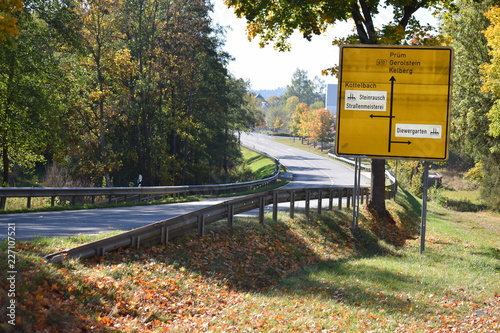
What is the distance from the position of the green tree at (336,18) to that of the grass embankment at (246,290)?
8.28m

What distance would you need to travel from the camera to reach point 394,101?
15.1 metres

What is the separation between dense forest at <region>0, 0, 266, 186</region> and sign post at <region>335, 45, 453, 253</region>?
14627 millimetres

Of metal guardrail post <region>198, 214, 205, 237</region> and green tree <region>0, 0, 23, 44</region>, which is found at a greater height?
green tree <region>0, 0, 23, 44</region>

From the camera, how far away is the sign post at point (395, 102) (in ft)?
48.9

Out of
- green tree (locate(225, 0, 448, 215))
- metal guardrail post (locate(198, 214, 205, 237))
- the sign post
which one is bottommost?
metal guardrail post (locate(198, 214, 205, 237))

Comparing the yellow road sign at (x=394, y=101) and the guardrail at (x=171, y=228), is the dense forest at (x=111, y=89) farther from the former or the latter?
the yellow road sign at (x=394, y=101)

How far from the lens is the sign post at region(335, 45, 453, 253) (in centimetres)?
1490

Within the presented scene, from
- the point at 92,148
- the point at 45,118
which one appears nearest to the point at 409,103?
the point at 45,118

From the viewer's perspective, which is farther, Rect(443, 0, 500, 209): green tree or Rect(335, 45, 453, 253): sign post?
Rect(443, 0, 500, 209): green tree

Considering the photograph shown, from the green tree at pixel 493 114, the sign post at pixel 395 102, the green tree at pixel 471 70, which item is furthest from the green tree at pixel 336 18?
the green tree at pixel 471 70

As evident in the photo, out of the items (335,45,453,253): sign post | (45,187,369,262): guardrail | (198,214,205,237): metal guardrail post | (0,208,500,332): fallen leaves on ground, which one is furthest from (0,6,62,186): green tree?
(0,208,500,332): fallen leaves on ground

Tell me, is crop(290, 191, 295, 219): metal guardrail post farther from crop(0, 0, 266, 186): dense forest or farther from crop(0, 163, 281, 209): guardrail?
crop(0, 0, 266, 186): dense forest

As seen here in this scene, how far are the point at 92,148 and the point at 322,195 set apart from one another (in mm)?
20851

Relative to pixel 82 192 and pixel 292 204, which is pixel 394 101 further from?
pixel 82 192
